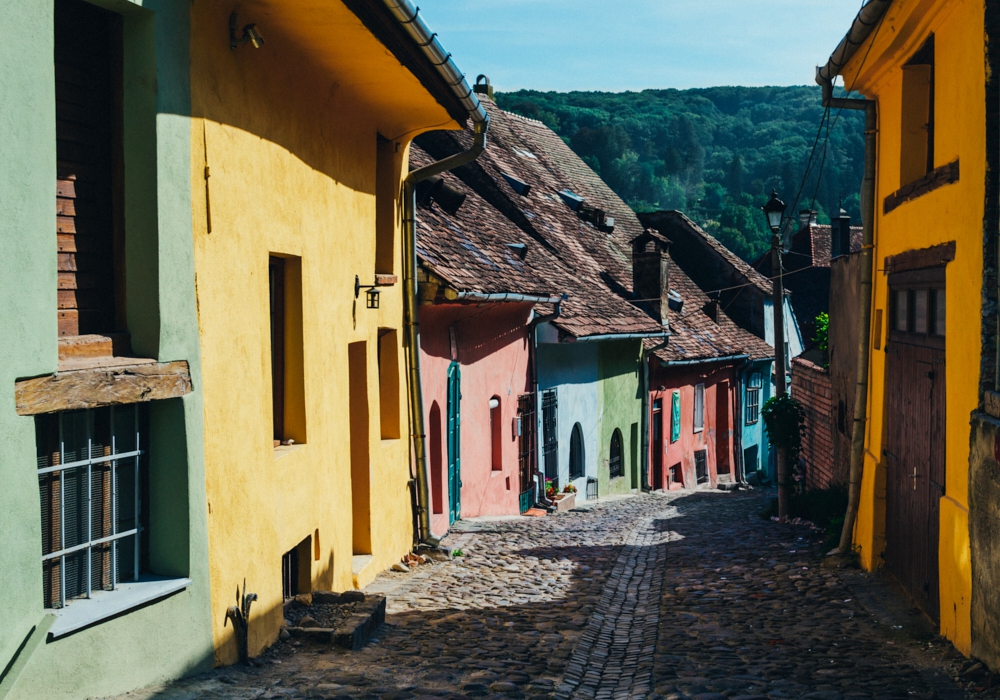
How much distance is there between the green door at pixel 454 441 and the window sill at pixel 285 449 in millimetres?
4982

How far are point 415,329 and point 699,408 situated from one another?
16465mm

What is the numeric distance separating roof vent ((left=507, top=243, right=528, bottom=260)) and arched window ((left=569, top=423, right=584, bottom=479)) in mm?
3782

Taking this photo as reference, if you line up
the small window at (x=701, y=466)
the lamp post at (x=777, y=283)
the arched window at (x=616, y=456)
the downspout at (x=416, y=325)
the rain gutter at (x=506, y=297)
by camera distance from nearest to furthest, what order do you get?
the downspout at (x=416, y=325) < the rain gutter at (x=506, y=297) < the lamp post at (x=777, y=283) < the arched window at (x=616, y=456) < the small window at (x=701, y=466)

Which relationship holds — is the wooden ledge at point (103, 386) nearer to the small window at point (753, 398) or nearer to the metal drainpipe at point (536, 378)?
the metal drainpipe at point (536, 378)

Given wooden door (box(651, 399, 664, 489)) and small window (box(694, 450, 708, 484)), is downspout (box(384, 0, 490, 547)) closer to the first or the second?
wooden door (box(651, 399, 664, 489))

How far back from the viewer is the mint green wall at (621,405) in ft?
66.8

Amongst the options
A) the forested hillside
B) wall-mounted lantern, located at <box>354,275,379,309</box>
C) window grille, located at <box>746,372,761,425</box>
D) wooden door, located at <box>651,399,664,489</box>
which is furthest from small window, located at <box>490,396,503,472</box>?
the forested hillside

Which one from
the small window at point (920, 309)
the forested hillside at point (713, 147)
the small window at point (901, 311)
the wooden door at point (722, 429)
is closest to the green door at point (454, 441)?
the small window at point (901, 311)

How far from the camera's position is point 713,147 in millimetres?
108812

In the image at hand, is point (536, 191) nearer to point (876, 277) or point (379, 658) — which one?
point (876, 277)

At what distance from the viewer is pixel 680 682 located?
6.12m

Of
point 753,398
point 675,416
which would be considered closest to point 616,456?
point 675,416

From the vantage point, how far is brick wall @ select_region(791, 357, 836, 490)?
43.4ft

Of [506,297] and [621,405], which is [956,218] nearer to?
[506,297]
